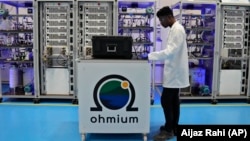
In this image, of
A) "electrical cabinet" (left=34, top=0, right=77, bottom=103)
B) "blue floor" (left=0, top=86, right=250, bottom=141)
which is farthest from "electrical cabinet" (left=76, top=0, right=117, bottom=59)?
"blue floor" (left=0, top=86, right=250, bottom=141)

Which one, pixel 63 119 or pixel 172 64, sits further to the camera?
pixel 63 119

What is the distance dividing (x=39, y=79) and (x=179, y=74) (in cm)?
294

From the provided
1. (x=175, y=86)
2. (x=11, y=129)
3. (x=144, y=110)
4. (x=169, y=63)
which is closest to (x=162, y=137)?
(x=144, y=110)

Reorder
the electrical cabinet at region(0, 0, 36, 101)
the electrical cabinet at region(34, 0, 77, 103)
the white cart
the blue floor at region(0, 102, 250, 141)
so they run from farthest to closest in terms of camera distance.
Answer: the electrical cabinet at region(0, 0, 36, 101)
the electrical cabinet at region(34, 0, 77, 103)
the blue floor at region(0, 102, 250, 141)
the white cart

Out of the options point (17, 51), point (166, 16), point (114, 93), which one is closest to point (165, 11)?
point (166, 16)

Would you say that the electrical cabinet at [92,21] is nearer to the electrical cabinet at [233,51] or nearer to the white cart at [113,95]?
the white cart at [113,95]

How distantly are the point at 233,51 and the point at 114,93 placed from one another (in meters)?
3.05

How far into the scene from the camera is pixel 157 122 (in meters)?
4.21

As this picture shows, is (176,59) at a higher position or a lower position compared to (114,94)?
higher

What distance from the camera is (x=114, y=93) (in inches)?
131

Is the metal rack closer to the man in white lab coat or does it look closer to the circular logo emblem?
the man in white lab coat

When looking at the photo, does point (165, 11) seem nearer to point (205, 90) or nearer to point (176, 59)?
point (176, 59)

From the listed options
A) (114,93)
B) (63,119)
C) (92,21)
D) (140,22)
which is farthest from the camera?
(140,22)

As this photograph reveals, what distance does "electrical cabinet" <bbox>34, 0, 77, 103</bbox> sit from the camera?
5195 mm
